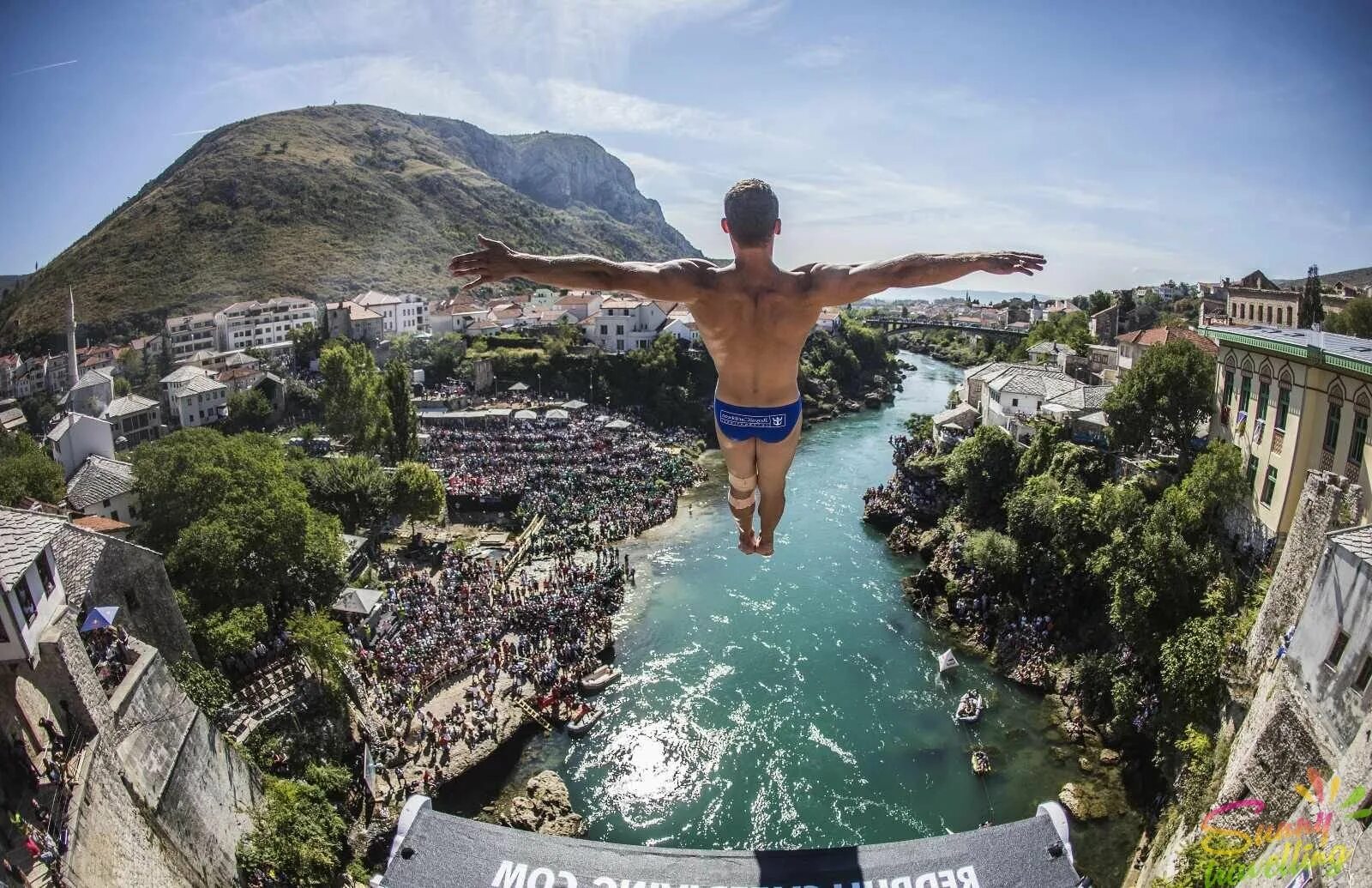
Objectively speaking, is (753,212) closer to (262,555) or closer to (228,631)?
(228,631)

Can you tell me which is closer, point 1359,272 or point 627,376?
point 627,376

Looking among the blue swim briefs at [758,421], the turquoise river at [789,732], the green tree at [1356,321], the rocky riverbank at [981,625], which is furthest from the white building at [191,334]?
the green tree at [1356,321]

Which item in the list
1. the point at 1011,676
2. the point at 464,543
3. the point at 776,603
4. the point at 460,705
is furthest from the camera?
the point at 464,543

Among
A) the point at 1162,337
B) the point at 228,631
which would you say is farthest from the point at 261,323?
the point at 1162,337

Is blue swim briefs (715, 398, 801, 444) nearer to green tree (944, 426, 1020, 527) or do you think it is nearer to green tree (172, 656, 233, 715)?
green tree (172, 656, 233, 715)

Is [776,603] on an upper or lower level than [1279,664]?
lower

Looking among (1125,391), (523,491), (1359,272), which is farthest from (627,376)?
(1359,272)

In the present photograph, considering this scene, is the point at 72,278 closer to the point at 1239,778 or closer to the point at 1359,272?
the point at 1239,778
